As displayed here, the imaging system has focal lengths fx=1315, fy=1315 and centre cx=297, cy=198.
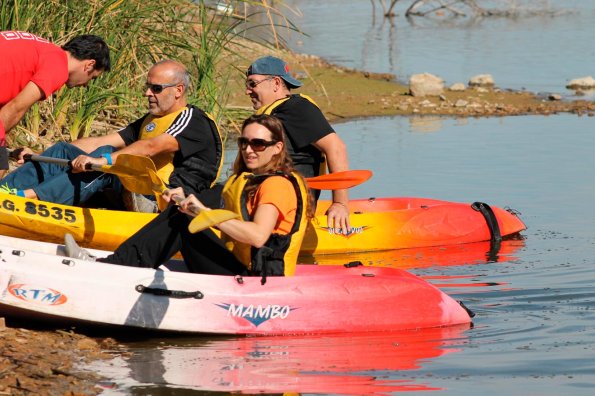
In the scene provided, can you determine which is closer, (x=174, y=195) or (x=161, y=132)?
(x=174, y=195)

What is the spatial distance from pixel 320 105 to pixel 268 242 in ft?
31.5

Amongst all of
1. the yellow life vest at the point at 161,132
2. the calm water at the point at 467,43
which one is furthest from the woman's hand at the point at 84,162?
the calm water at the point at 467,43

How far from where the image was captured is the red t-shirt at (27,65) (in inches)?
313

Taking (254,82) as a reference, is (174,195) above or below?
below

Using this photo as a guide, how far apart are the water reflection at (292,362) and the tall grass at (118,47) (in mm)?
4254

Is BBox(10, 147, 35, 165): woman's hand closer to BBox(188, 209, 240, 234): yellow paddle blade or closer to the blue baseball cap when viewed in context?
the blue baseball cap

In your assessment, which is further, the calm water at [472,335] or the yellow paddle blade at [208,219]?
the yellow paddle blade at [208,219]

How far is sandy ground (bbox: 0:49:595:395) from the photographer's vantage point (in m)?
5.81

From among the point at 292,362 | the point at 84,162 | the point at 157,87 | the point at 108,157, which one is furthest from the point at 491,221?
the point at 292,362

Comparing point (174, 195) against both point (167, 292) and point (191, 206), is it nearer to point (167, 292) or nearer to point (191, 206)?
point (191, 206)

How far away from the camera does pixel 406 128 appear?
48.9 ft

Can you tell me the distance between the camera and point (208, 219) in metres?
6.21

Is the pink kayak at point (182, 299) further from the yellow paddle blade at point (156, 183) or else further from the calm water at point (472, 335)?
the yellow paddle blade at point (156, 183)

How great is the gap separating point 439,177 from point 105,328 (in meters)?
5.57
